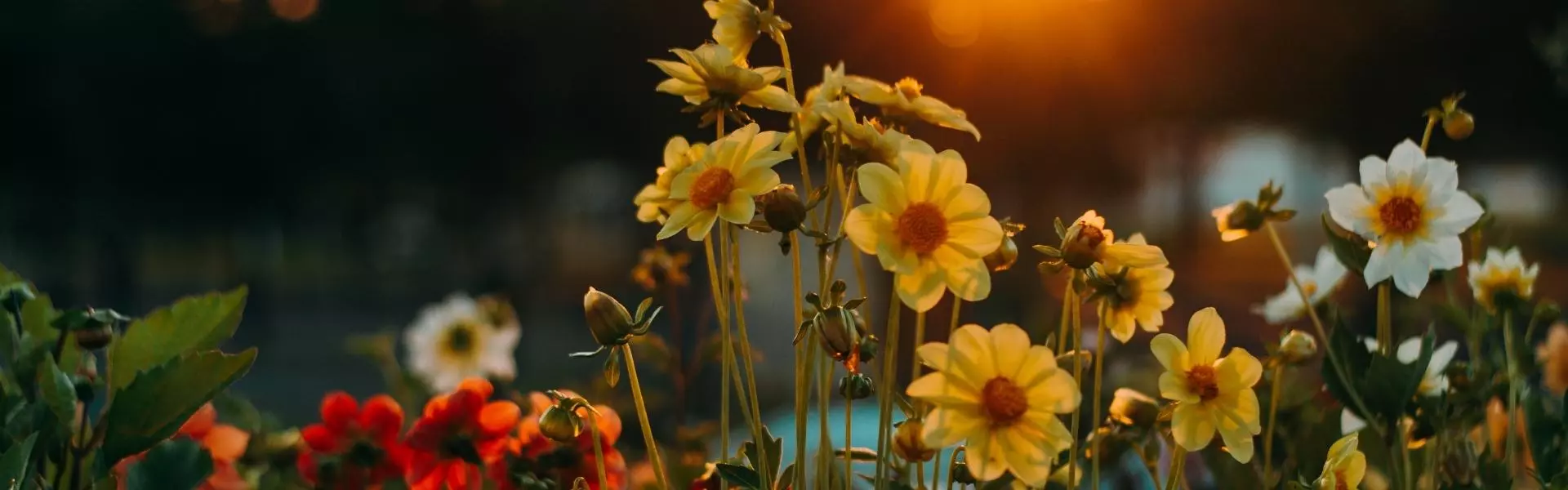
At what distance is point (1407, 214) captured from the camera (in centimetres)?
69

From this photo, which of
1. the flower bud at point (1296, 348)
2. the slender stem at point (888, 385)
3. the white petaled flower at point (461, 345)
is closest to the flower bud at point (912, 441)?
the slender stem at point (888, 385)

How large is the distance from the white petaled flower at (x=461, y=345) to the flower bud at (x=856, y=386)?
1.04 m

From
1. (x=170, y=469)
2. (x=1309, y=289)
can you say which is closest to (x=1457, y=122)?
(x=1309, y=289)

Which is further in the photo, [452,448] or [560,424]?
[452,448]

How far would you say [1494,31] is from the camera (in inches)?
288

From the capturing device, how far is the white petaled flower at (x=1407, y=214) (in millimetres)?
678

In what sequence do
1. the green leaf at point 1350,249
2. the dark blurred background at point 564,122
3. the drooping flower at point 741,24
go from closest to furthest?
the drooping flower at point 741,24, the green leaf at point 1350,249, the dark blurred background at point 564,122

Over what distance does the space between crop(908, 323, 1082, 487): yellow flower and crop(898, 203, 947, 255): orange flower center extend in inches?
1.5

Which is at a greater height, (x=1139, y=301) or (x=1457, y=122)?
(x=1457, y=122)

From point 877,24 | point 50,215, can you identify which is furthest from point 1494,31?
point 50,215

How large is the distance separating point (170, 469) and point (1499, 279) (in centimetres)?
86

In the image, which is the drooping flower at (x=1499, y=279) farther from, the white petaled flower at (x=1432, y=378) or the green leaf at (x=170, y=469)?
the green leaf at (x=170, y=469)

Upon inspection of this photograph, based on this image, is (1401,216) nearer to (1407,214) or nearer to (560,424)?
(1407,214)

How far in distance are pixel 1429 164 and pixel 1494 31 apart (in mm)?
7674
